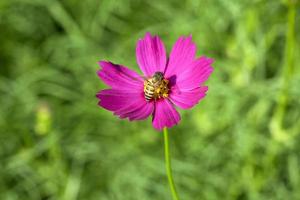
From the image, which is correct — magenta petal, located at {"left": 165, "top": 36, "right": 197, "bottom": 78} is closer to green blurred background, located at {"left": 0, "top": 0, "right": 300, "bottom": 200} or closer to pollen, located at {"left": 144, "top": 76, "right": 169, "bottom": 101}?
pollen, located at {"left": 144, "top": 76, "right": 169, "bottom": 101}

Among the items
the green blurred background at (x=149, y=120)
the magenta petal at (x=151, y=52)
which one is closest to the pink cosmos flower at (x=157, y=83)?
the magenta petal at (x=151, y=52)

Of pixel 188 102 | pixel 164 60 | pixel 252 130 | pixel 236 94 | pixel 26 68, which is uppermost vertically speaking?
pixel 26 68

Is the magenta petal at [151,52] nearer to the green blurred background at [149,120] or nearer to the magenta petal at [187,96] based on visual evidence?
the magenta petal at [187,96]

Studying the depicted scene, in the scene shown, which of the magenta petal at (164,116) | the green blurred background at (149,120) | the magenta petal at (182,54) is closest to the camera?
the magenta petal at (164,116)

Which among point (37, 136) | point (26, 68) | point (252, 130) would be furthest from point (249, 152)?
point (26, 68)

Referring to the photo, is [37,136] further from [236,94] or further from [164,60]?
[164,60]

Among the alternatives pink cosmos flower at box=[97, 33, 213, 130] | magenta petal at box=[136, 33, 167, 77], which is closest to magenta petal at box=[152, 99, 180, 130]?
pink cosmos flower at box=[97, 33, 213, 130]

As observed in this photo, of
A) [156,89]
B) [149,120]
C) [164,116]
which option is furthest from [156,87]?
[149,120]

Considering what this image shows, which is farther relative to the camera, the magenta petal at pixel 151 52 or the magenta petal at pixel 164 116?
the magenta petal at pixel 151 52
